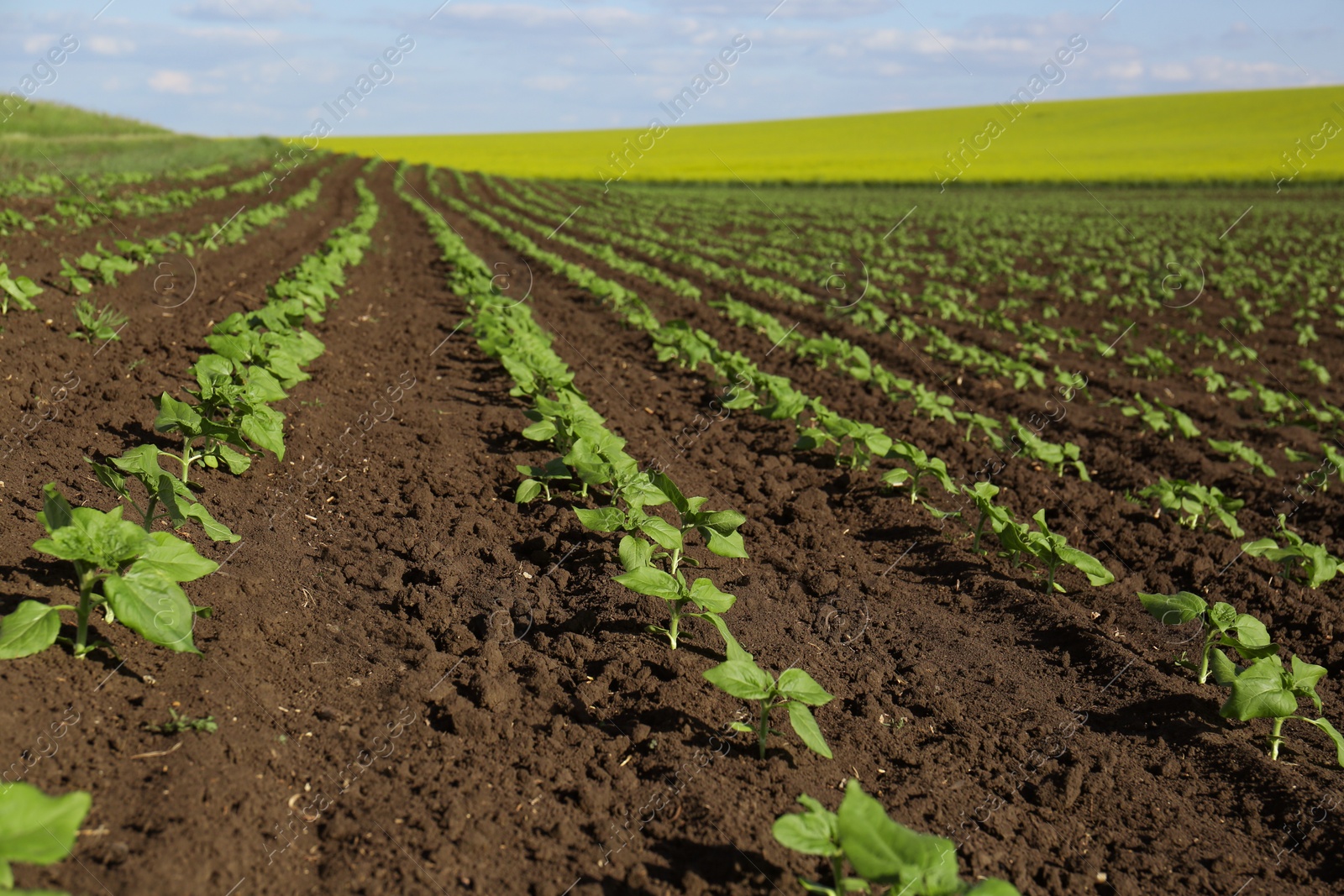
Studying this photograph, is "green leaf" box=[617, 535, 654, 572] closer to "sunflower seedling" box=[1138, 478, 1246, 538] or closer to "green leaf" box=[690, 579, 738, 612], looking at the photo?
"green leaf" box=[690, 579, 738, 612]

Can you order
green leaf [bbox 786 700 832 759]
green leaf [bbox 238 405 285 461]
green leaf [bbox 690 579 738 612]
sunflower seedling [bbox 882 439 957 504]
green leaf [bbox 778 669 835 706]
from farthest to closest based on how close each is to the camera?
sunflower seedling [bbox 882 439 957 504] < green leaf [bbox 238 405 285 461] < green leaf [bbox 690 579 738 612] < green leaf [bbox 778 669 835 706] < green leaf [bbox 786 700 832 759]

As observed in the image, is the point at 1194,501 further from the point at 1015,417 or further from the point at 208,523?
the point at 208,523

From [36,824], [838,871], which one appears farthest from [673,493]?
[36,824]

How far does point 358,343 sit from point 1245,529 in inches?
292

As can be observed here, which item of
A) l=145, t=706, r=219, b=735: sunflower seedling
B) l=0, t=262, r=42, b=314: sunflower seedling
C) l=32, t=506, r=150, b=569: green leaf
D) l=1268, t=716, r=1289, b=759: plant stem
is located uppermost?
l=0, t=262, r=42, b=314: sunflower seedling

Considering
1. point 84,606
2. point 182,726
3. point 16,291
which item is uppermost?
point 16,291

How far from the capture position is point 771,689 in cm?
306

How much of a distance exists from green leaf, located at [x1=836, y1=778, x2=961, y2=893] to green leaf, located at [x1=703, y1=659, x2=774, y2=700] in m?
0.81

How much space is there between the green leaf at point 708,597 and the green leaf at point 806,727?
63 cm

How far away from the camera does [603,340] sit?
406 inches

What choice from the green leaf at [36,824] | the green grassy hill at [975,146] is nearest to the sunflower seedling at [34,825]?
the green leaf at [36,824]

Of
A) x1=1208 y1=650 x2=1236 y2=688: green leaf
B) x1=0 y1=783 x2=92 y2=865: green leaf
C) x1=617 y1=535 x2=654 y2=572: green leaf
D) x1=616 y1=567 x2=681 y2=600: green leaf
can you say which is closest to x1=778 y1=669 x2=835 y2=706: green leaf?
x1=616 y1=567 x2=681 y2=600: green leaf

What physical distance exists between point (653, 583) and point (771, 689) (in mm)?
718

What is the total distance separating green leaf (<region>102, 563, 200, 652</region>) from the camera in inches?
107
